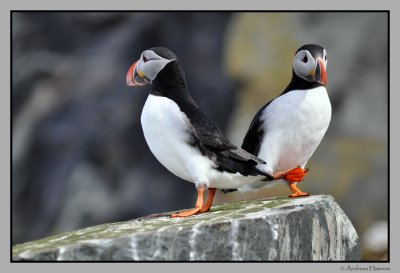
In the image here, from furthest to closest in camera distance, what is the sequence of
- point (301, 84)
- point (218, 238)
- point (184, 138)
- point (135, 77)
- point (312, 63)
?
point (301, 84) < point (312, 63) < point (135, 77) < point (184, 138) < point (218, 238)

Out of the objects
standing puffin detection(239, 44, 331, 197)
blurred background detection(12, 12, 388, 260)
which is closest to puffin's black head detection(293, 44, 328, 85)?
standing puffin detection(239, 44, 331, 197)

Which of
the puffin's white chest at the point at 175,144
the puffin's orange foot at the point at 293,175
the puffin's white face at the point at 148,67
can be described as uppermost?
the puffin's white face at the point at 148,67

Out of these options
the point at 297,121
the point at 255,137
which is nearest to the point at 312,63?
the point at 297,121

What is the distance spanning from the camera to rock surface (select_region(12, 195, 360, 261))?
16.1 ft

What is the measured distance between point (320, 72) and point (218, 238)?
5.33 feet

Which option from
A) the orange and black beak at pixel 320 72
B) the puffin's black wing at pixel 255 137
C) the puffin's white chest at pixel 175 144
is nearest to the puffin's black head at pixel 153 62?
the puffin's white chest at pixel 175 144

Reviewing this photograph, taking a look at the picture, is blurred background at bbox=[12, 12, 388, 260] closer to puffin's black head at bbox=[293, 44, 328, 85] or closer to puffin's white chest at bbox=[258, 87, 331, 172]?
puffin's white chest at bbox=[258, 87, 331, 172]

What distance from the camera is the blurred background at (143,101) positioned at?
1252 centimetres

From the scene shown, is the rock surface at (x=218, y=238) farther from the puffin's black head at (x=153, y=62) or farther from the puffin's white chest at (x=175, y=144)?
the puffin's black head at (x=153, y=62)

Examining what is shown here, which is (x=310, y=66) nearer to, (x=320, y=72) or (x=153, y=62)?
(x=320, y=72)

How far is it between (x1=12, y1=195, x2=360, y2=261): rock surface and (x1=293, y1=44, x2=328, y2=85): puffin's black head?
35.6 inches

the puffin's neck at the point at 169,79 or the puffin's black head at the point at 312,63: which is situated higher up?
the puffin's black head at the point at 312,63

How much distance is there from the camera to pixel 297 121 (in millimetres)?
6121

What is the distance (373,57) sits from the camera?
13.5m
